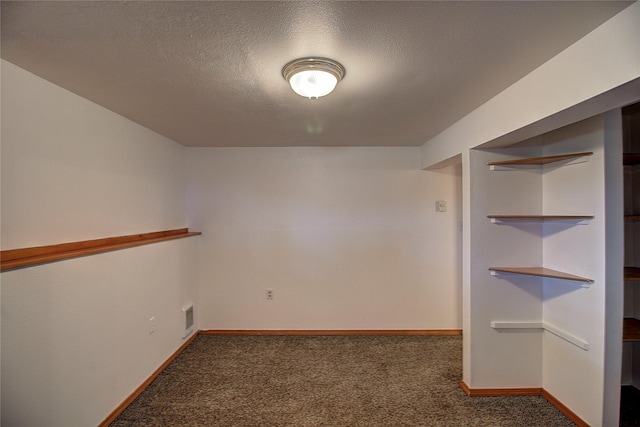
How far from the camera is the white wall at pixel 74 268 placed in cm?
140

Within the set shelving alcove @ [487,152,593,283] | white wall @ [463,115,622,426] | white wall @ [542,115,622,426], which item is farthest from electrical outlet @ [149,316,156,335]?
white wall @ [542,115,622,426]

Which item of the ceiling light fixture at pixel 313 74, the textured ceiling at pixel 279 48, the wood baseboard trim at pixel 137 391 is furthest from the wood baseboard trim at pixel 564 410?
the wood baseboard trim at pixel 137 391

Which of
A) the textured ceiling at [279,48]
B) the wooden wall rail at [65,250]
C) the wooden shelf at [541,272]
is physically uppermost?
the textured ceiling at [279,48]

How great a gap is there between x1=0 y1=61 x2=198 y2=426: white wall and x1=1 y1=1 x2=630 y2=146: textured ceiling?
0.78 feet

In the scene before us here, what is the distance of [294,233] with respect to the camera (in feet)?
11.0

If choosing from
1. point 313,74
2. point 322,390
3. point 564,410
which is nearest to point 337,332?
point 322,390

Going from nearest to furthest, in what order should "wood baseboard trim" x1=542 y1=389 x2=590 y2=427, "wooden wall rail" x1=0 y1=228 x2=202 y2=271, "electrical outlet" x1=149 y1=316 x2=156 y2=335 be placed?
"wooden wall rail" x1=0 y1=228 x2=202 y2=271 → "wood baseboard trim" x1=542 y1=389 x2=590 y2=427 → "electrical outlet" x1=149 y1=316 x2=156 y2=335

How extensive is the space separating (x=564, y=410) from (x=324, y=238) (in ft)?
8.14

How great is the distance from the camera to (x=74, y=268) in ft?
5.44

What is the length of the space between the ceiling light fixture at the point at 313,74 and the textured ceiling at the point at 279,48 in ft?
0.15

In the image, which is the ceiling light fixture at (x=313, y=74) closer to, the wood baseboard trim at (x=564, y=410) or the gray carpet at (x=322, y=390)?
the gray carpet at (x=322, y=390)

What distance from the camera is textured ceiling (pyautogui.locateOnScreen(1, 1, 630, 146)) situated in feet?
3.44

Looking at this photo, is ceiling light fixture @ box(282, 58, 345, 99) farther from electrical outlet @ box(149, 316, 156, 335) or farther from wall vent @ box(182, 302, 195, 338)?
wall vent @ box(182, 302, 195, 338)

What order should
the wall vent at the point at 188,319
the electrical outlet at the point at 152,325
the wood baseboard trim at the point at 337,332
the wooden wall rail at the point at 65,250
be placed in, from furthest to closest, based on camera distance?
1. the wood baseboard trim at the point at 337,332
2. the wall vent at the point at 188,319
3. the electrical outlet at the point at 152,325
4. the wooden wall rail at the point at 65,250
